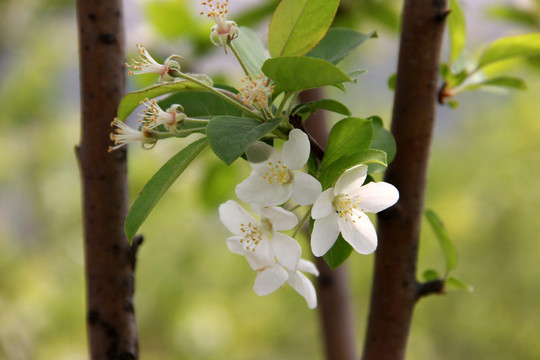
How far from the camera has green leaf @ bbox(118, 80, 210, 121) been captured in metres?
0.37

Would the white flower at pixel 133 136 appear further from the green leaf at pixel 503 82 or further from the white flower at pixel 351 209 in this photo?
the green leaf at pixel 503 82

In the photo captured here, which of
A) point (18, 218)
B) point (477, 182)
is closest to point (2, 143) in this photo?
point (18, 218)

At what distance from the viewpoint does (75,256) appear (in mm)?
2223

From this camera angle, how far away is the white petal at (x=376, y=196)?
37 cm

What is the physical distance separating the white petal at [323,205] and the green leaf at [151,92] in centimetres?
11

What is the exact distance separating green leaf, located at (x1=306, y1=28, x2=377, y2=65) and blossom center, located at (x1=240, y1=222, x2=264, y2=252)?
152mm

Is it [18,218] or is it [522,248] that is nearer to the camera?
[522,248]

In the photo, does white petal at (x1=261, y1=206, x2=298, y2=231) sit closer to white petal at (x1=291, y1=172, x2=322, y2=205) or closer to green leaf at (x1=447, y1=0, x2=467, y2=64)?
white petal at (x1=291, y1=172, x2=322, y2=205)

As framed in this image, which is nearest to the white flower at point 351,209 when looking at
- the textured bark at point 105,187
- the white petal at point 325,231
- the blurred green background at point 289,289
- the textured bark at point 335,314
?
the white petal at point 325,231

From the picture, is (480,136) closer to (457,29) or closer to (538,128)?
(538,128)

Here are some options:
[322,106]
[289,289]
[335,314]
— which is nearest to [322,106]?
[322,106]

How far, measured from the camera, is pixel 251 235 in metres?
0.41

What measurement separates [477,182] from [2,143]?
2192 millimetres

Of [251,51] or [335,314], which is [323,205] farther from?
[335,314]
